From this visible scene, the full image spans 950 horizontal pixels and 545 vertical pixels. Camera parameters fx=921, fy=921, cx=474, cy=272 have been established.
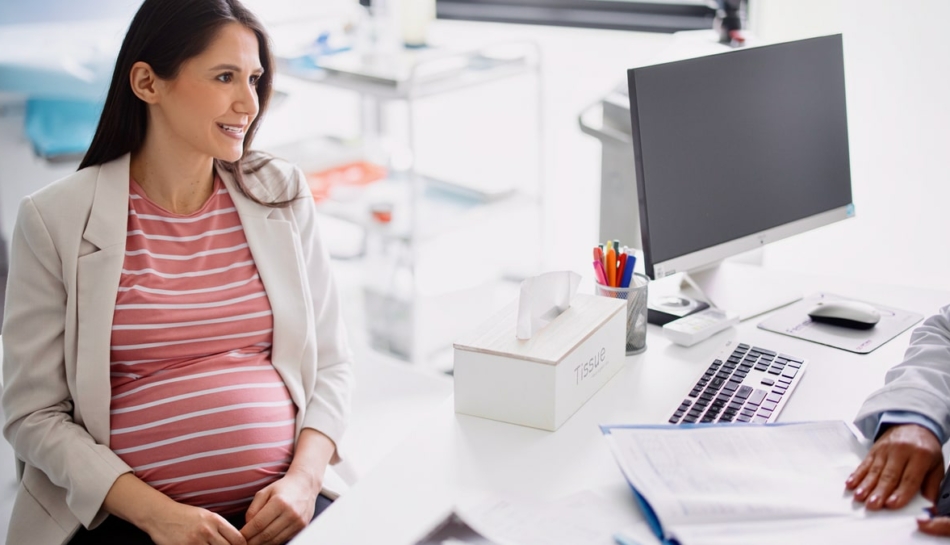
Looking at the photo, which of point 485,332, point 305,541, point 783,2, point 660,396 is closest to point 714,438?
point 660,396

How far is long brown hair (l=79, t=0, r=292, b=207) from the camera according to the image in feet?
4.34

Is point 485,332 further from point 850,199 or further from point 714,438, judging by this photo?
point 850,199

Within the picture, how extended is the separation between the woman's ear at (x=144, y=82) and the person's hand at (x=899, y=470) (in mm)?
1070

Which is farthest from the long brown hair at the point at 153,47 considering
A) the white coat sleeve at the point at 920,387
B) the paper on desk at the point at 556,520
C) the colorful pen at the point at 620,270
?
the white coat sleeve at the point at 920,387

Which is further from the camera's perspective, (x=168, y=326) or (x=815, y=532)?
(x=168, y=326)

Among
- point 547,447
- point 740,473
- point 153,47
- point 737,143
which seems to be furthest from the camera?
point 737,143

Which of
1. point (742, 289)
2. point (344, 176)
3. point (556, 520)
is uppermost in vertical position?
point (344, 176)

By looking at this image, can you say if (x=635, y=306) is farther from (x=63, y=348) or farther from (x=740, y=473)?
(x=63, y=348)

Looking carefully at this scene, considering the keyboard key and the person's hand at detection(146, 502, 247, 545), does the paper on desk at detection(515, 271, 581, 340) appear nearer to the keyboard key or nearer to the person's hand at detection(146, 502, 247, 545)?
the keyboard key

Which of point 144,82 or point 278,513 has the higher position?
point 144,82

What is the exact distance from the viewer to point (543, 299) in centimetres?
124

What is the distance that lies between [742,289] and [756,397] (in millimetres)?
460

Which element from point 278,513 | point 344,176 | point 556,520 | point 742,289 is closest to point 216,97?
point 278,513

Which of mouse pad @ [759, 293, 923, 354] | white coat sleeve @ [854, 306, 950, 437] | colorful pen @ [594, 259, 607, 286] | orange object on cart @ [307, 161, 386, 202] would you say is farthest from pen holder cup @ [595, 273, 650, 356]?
orange object on cart @ [307, 161, 386, 202]
